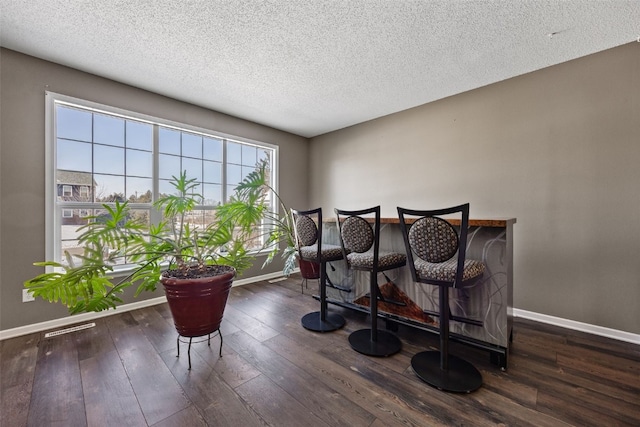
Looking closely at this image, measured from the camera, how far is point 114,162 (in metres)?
2.82

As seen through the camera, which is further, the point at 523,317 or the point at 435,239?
the point at 523,317

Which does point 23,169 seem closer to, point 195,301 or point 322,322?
point 195,301

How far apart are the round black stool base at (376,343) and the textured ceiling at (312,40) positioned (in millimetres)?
2512

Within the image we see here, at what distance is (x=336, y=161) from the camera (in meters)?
4.46

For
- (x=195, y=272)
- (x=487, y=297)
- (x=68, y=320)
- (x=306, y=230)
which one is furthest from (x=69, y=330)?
(x=487, y=297)

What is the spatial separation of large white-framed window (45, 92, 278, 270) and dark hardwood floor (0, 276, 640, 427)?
2.83ft

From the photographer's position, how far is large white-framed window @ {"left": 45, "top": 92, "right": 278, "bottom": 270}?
2.46m

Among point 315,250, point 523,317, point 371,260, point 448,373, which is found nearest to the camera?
point 448,373

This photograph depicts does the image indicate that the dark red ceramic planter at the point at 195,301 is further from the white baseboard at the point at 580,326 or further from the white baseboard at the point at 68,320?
the white baseboard at the point at 580,326

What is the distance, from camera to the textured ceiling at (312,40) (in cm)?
178

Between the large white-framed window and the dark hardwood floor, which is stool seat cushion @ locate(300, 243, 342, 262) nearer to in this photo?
the dark hardwood floor

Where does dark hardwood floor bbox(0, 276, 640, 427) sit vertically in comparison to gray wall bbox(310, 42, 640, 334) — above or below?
below

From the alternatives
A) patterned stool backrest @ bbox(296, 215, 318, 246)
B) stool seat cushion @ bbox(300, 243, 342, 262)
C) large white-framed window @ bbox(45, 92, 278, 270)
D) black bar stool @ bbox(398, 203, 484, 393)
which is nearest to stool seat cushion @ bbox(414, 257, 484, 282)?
black bar stool @ bbox(398, 203, 484, 393)

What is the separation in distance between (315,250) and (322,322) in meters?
0.72
